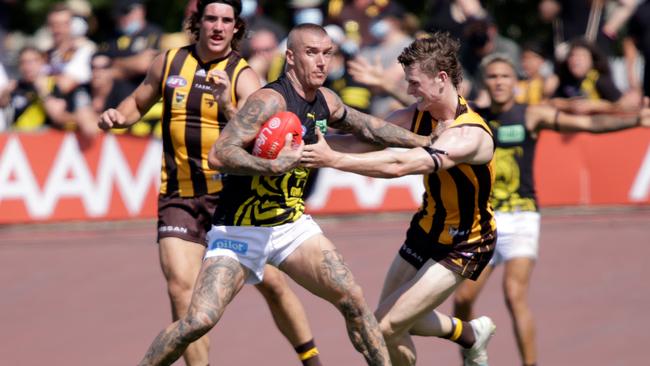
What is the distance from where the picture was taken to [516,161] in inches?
382

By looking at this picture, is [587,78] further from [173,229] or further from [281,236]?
[281,236]

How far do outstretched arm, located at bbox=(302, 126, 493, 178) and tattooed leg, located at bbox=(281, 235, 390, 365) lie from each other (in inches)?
23.9

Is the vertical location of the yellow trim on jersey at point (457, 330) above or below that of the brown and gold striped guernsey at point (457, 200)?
below

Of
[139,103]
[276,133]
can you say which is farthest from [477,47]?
[276,133]

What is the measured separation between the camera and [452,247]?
7.95 metres

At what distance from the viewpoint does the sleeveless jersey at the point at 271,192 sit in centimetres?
754

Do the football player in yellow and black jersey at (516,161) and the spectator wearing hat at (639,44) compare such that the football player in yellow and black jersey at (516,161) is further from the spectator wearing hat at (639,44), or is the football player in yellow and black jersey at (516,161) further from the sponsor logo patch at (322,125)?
the spectator wearing hat at (639,44)

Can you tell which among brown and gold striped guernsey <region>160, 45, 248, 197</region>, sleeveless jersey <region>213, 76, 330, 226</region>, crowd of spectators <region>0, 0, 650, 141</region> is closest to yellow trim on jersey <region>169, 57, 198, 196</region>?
brown and gold striped guernsey <region>160, 45, 248, 197</region>

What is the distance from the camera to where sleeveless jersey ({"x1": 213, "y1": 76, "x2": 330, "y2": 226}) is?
7543 millimetres

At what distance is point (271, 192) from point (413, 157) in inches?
35.9

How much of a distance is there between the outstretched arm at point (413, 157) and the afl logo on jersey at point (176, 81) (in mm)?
1467

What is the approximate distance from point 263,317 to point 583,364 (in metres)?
2.99

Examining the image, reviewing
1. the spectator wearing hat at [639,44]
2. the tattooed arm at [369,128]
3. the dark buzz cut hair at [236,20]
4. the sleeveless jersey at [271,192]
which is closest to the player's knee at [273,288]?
the sleeveless jersey at [271,192]

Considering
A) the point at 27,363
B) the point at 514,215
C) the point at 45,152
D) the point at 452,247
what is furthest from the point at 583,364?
the point at 45,152
